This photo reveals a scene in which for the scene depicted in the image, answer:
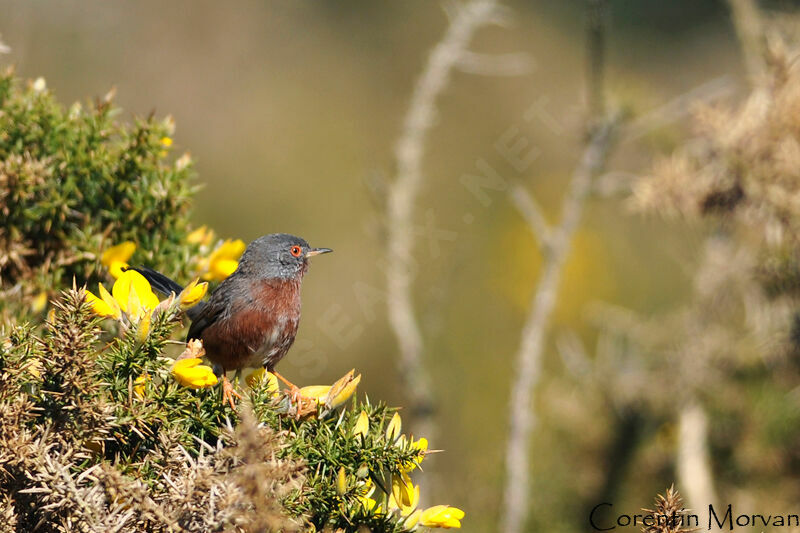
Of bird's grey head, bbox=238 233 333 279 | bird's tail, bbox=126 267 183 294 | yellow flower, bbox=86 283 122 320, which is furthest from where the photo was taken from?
bird's grey head, bbox=238 233 333 279

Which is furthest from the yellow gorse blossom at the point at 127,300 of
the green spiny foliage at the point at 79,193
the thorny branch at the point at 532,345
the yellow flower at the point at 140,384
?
the thorny branch at the point at 532,345

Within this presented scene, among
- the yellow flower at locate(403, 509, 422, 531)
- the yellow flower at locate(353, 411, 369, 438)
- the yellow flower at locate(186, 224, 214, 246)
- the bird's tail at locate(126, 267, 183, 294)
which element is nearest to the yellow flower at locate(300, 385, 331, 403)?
the yellow flower at locate(353, 411, 369, 438)

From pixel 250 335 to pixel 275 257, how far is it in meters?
0.45

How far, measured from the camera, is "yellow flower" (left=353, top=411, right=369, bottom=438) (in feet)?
6.31

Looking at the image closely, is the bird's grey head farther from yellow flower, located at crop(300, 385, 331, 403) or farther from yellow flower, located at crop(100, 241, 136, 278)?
yellow flower, located at crop(300, 385, 331, 403)

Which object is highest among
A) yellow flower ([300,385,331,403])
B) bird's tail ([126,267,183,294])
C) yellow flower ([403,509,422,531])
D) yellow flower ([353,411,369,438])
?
bird's tail ([126,267,183,294])

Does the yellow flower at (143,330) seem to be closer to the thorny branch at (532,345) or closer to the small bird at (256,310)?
the small bird at (256,310)

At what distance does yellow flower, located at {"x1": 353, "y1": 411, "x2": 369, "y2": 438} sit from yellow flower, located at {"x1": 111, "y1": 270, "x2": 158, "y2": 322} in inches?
23.8

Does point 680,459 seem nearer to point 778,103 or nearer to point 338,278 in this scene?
point 778,103

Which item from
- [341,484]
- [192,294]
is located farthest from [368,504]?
[192,294]

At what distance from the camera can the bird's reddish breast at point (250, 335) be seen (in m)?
2.99

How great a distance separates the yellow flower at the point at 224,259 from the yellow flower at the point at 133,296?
2.03ft

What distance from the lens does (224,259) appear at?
9.11ft

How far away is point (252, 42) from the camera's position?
10.6m
